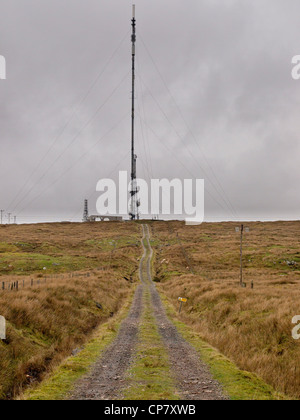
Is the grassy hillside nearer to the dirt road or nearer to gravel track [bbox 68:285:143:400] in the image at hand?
gravel track [bbox 68:285:143:400]

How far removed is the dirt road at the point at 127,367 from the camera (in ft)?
28.2

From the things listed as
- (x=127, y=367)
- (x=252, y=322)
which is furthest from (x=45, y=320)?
(x=252, y=322)

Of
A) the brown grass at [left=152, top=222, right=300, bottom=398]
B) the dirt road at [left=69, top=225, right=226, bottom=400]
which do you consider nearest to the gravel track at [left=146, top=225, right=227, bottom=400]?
the dirt road at [left=69, top=225, right=226, bottom=400]

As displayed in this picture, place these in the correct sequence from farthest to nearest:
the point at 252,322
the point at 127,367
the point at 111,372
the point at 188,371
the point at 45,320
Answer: the point at 252,322 → the point at 45,320 → the point at 127,367 → the point at 188,371 → the point at 111,372

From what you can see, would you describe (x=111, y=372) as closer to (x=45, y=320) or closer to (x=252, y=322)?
(x=45, y=320)

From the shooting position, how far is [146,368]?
1104cm

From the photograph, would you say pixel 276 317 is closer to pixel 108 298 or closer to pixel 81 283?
pixel 108 298

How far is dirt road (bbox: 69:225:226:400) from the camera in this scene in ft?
28.2

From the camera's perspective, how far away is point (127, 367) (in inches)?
444

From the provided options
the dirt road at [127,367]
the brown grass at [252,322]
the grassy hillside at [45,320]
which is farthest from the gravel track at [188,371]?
the grassy hillside at [45,320]
